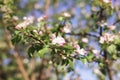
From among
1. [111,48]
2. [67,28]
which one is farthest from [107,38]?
[67,28]

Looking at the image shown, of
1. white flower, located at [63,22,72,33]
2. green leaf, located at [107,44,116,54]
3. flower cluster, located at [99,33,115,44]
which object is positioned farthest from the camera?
white flower, located at [63,22,72,33]

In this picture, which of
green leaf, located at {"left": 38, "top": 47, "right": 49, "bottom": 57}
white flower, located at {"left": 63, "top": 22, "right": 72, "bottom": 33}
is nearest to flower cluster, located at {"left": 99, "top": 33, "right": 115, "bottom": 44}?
white flower, located at {"left": 63, "top": 22, "right": 72, "bottom": 33}

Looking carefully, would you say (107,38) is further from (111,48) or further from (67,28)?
(67,28)

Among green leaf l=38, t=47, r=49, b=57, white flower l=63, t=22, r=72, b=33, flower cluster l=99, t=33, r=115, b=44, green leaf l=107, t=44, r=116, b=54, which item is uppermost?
white flower l=63, t=22, r=72, b=33

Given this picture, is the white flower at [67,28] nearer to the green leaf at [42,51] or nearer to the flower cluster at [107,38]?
the flower cluster at [107,38]

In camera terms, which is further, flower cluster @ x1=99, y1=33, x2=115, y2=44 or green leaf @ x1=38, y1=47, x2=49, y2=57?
flower cluster @ x1=99, y1=33, x2=115, y2=44

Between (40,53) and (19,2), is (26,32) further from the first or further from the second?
(19,2)

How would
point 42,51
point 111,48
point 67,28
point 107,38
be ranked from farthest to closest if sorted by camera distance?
point 67,28 < point 107,38 < point 111,48 < point 42,51

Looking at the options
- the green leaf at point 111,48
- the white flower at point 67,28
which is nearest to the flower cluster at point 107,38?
the green leaf at point 111,48

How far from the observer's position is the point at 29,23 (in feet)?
13.3

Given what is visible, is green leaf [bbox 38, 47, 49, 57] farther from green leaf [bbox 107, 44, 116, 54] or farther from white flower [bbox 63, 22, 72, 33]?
white flower [bbox 63, 22, 72, 33]

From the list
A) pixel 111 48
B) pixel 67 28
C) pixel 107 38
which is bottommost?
pixel 111 48

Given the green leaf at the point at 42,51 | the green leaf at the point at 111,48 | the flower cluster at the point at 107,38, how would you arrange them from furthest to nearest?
the flower cluster at the point at 107,38, the green leaf at the point at 111,48, the green leaf at the point at 42,51

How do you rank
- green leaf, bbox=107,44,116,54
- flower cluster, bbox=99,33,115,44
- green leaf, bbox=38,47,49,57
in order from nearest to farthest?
green leaf, bbox=38,47,49,57 → green leaf, bbox=107,44,116,54 → flower cluster, bbox=99,33,115,44
